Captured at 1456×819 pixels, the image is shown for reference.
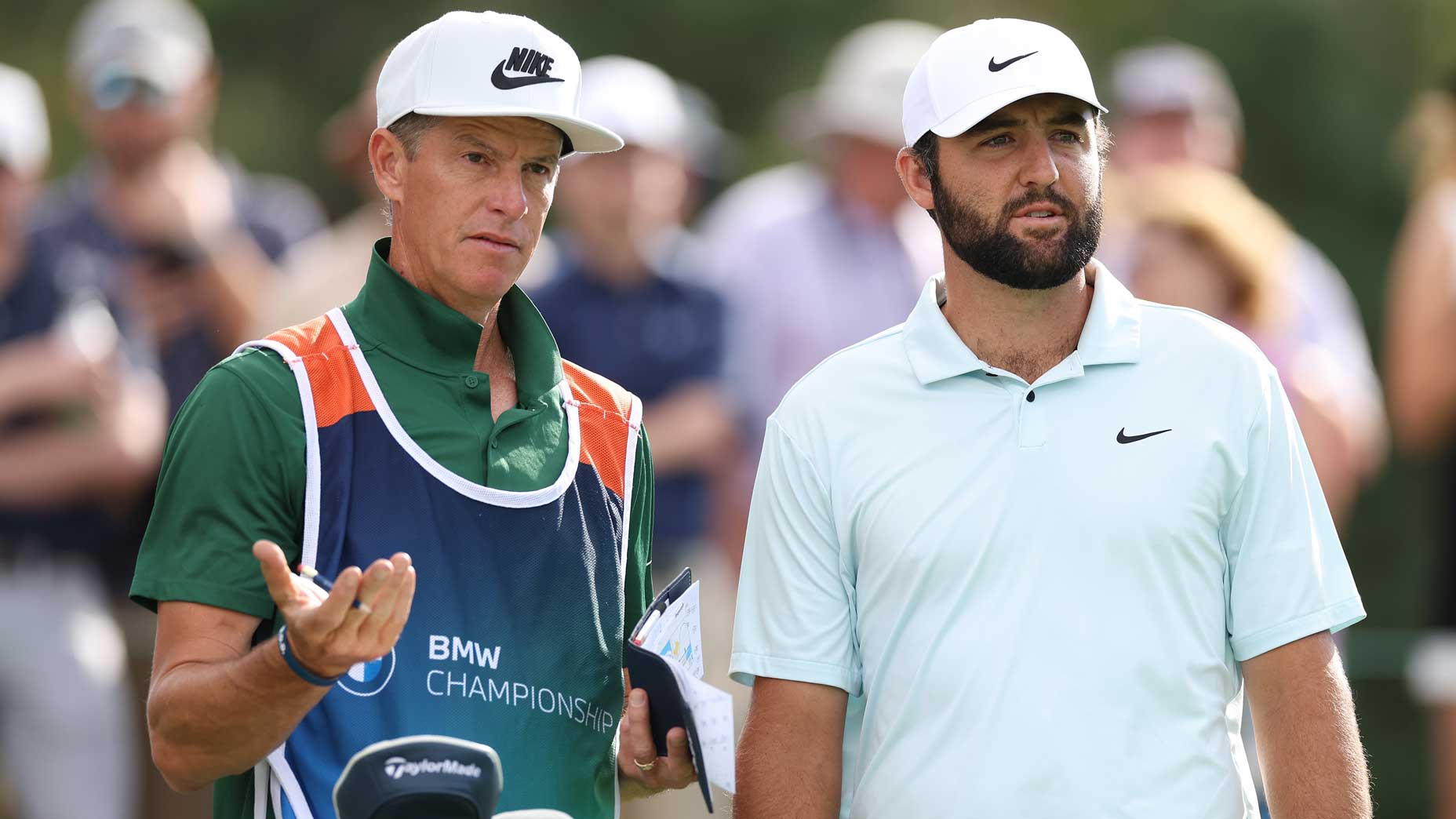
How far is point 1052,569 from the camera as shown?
3.75 metres

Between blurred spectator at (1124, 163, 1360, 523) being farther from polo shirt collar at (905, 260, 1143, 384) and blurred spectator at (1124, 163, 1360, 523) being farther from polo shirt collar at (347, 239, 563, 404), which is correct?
polo shirt collar at (347, 239, 563, 404)

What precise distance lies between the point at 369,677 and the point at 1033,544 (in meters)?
1.23

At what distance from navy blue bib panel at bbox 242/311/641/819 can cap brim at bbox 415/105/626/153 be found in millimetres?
441

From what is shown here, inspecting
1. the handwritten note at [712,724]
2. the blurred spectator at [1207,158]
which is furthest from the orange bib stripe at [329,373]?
the blurred spectator at [1207,158]

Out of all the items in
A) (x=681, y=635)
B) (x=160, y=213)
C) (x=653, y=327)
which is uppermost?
(x=160, y=213)

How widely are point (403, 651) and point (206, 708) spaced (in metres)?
0.37

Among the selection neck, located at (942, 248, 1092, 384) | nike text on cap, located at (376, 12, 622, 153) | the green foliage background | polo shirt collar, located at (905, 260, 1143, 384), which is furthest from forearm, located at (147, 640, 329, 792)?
the green foliage background

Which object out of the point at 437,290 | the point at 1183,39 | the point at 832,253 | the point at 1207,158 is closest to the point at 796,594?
the point at 437,290

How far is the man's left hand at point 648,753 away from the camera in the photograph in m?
3.76

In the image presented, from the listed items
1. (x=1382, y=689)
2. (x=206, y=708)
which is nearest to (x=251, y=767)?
(x=206, y=708)

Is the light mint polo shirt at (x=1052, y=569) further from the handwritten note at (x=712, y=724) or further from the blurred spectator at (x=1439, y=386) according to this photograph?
the blurred spectator at (x=1439, y=386)

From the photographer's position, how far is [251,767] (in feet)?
11.8

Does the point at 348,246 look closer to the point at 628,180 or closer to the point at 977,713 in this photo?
the point at 628,180

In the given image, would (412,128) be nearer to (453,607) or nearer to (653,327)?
(453,607)
